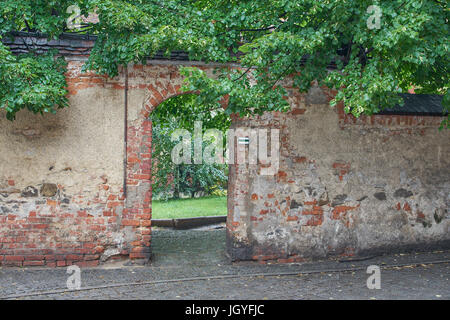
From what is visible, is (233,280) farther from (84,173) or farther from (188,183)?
(188,183)

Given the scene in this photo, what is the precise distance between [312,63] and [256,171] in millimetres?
2039

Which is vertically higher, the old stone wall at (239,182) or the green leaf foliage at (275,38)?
the green leaf foliage at (275,38)

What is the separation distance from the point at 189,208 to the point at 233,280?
862 centimetres

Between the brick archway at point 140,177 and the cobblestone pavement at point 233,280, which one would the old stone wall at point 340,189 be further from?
the brick archway at point 140,177

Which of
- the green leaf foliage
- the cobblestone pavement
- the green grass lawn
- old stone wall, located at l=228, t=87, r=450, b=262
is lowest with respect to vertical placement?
the cobblestone pavement

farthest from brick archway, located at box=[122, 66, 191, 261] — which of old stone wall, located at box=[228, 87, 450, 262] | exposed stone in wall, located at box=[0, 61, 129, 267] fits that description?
old stone wall, located at box=[228, 87, 450, 262]

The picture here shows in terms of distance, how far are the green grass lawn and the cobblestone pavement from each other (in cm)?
531

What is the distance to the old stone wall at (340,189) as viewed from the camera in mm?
7969

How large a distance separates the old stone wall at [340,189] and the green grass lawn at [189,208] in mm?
5927

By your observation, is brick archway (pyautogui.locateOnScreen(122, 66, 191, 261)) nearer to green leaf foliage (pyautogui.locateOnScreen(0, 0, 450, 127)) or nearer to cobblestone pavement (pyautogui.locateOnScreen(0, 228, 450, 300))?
cobblestone pavement (pyautogui.locateOnScreen(0, 228, 450, 300))

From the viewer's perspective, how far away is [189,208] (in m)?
15.5

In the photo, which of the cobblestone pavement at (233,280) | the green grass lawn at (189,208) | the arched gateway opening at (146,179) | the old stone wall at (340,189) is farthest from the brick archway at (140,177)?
the green grass lawn at (189,208)

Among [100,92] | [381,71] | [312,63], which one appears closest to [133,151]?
[100,92]

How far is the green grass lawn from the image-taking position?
14.1 m
